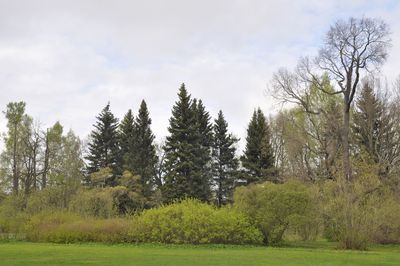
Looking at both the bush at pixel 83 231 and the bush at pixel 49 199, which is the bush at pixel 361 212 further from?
the bush at pixel 49 199

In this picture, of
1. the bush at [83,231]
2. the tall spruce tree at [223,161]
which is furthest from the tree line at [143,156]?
the bush at [83,231]

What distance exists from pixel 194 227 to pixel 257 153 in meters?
22.1

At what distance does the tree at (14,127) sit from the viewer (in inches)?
1965

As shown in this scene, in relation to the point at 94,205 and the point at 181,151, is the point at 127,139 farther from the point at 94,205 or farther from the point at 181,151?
the point at 94,205

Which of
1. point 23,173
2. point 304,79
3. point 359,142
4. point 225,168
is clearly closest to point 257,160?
point 225,168

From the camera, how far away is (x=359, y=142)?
1722 inches

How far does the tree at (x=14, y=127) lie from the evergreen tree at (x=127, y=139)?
10.8 meters

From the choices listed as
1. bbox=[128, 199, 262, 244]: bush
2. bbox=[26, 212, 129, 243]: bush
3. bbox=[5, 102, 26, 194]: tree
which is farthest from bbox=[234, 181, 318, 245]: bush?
bbox=[5, 102, 26, 194]: tree

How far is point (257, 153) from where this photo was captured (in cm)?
4797

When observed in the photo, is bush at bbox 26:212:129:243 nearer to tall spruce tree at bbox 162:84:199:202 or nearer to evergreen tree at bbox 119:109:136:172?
tall spruce tree at bbox 162:84:199:202

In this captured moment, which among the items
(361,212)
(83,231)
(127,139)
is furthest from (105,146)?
(361,212)

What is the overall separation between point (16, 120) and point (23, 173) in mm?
5806

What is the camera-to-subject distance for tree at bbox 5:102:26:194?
49906 millimetres

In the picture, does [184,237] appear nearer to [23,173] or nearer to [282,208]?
[282,208]
